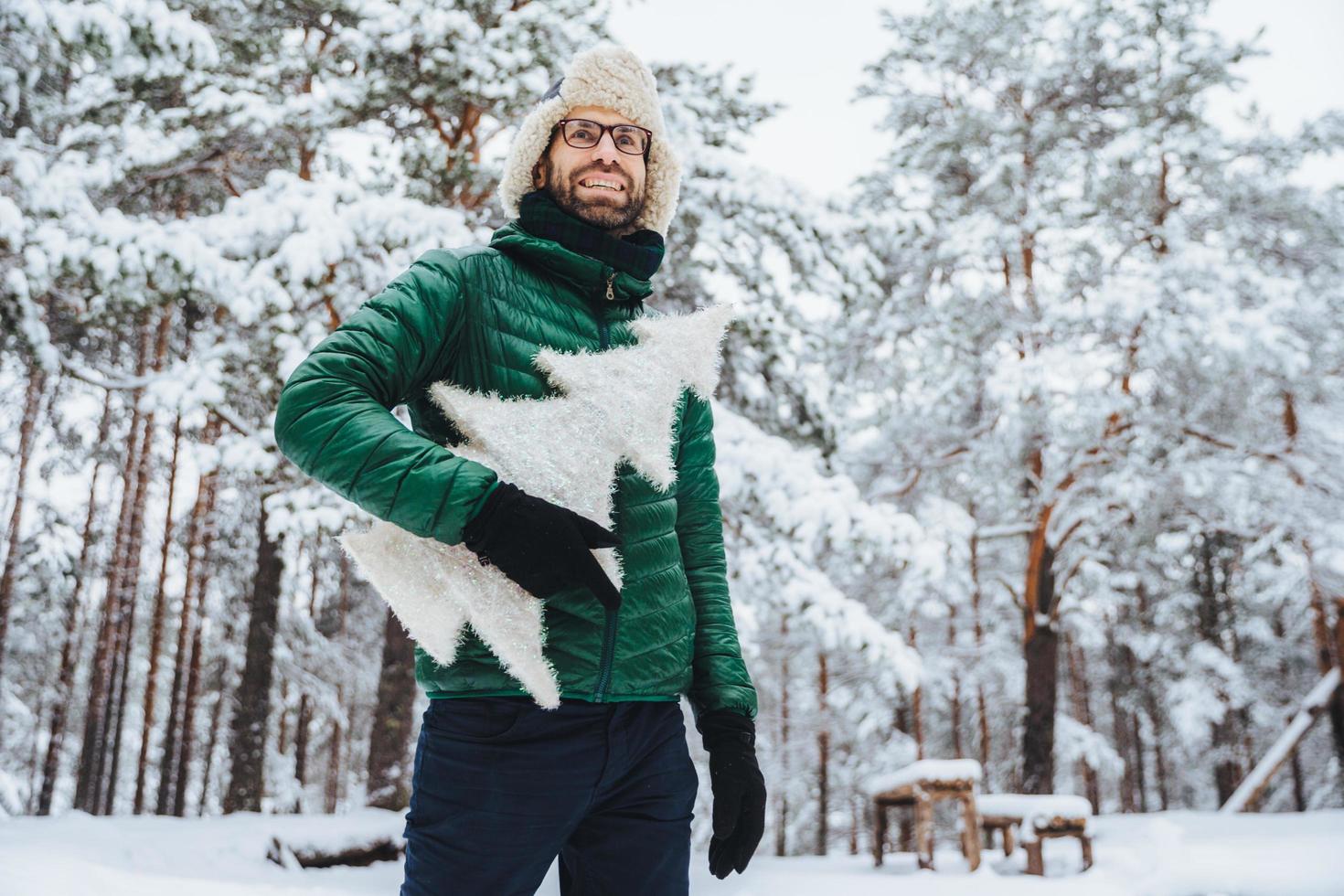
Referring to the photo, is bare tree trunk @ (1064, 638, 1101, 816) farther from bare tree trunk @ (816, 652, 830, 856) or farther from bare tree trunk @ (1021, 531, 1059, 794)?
bare tree trunk @ (1021, 531, 1059, 794)

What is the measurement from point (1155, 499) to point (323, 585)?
665 inches

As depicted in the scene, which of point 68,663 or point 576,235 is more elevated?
point 576,235

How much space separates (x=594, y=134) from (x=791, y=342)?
18.3ft

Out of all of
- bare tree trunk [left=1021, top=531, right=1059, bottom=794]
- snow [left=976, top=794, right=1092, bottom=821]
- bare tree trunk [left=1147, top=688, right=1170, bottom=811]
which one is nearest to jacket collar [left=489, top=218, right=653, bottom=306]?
snow [left=976, top=794, right=1092, bottom=821]

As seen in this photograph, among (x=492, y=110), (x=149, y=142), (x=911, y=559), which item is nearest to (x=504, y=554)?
(x=911, y=559)

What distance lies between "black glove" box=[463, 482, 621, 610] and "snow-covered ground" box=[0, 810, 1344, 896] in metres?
3.48

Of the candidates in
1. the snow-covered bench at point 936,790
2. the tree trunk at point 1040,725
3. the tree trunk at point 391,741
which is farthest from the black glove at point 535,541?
the tree trunk at point 1040,725

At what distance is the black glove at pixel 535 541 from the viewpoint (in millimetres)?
1211

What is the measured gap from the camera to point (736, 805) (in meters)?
1.59

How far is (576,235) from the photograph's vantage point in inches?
64.1

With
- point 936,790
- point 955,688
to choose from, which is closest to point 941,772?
point 936,790

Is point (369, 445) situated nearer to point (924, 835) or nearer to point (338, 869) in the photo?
point (338, 869)

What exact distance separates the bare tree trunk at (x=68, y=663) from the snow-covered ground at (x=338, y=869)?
22.4ft

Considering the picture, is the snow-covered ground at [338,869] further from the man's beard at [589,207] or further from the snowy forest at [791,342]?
the man's beard at [589,207]
